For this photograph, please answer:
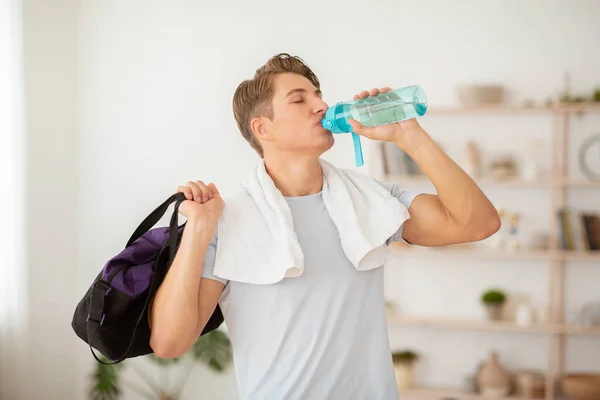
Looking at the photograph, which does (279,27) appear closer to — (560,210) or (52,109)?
(52,109)

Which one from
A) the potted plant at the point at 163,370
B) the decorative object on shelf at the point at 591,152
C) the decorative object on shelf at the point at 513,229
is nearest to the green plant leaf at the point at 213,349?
the potted plant at the point at 163,370

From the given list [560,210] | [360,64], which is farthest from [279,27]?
[560,210]

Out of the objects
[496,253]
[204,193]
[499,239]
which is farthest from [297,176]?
[499,239]

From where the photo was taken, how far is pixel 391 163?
430cm

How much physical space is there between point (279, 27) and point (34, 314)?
2.19m

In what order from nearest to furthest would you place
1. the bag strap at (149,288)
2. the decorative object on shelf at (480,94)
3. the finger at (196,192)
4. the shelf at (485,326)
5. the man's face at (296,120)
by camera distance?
the bag strap at (149,288) < the finger at (196,192) < the man's face at (296,120) < the shelf at (485,326) < the decorative object on shelf at (480,94)

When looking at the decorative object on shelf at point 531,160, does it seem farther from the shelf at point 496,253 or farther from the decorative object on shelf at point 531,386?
the decorative object on shelf at point 531,386

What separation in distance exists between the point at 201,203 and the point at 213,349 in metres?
3.02

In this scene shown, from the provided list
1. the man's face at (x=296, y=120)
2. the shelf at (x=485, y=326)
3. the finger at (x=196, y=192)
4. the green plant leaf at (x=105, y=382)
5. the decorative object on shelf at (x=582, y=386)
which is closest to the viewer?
the finger at (x=196, y=192)

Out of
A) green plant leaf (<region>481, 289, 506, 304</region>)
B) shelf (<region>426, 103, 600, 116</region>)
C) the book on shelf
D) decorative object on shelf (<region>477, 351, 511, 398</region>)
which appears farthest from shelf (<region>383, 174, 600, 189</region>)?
decorative object on shelf (<region>477, 351, 511, 398</region>)

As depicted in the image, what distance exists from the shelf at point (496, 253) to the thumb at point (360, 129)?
2703 millimetres

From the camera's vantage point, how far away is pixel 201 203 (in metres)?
1.51

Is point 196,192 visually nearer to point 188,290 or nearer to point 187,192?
point 187,192

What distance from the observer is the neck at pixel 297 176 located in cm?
163
